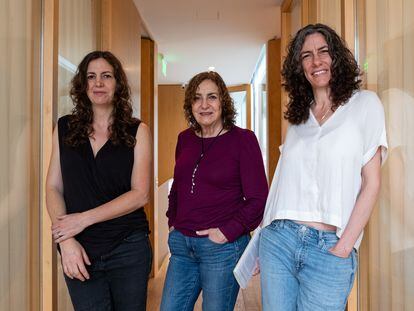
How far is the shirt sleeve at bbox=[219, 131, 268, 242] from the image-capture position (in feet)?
5.19

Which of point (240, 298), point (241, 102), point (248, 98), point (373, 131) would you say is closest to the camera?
point (373, 131)

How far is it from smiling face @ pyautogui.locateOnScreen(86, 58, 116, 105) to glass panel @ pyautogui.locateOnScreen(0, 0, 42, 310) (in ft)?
0.89

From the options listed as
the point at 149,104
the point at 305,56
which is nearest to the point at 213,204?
the point at 305,56

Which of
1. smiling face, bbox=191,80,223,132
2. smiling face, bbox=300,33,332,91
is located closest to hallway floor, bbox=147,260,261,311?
smiling face, bbox=191,80,223,132

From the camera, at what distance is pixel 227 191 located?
5.32 ft

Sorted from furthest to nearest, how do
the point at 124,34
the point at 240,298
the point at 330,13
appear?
1. the point at 240,298
2. the point at 124,34
3. the point at 330,13

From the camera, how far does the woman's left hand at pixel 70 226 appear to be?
4.54 feet

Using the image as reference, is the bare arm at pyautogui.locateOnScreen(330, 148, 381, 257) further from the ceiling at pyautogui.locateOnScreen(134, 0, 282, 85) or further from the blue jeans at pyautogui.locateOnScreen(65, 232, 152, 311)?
the ceiling at pyautogui.locateOnScreen(134, 0, 282, 85)

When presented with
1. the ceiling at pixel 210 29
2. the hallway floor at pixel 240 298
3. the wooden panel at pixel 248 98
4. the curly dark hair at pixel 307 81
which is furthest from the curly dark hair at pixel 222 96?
the wooden panel at pixel 248 98

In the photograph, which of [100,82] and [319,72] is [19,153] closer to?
[100,82]

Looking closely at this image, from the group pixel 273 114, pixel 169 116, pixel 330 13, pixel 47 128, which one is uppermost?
pixel 169 116

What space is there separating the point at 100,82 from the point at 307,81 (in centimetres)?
76

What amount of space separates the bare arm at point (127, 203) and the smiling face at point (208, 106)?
0.27 metres

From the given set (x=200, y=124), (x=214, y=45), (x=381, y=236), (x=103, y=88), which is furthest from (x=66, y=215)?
(x=214, y=45)
